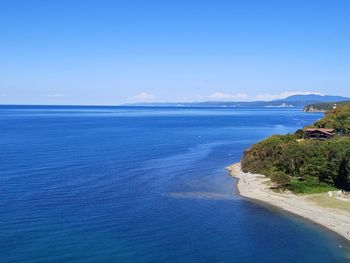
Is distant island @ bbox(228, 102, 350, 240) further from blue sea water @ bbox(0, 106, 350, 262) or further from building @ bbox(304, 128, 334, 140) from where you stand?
building @ bbox(304, 128, 334, 140)

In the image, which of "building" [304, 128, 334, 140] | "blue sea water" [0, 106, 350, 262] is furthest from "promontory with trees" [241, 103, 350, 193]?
"building" [304, 128, 334, 140]

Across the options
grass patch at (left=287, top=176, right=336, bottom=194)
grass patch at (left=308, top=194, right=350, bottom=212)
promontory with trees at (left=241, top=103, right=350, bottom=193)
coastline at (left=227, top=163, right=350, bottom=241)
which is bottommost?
coastline at (left=227, top=163, right=350, bottom=241)

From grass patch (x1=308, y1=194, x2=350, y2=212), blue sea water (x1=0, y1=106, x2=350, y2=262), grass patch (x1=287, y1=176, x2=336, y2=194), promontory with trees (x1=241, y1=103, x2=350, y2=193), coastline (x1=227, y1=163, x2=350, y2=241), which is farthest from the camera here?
promontory with trees (x1=241, y1=103, x2=350, y2=193)

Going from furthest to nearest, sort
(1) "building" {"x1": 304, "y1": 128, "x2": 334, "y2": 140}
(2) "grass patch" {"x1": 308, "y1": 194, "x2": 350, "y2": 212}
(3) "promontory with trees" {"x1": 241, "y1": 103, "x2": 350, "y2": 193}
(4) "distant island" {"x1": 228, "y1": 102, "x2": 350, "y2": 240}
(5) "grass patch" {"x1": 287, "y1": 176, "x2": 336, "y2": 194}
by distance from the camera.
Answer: (1) "building" {"x1": 304, "y1": 128, "x2": 334, "y2": 140} → (3) "promontory with trees" {"x1": 241, "y1": 103, "x2": 350, "y2": 193} → (5) "grass patch" {"x1": 287, "y1": 176, "x2": 336, "y2": 194} → (2) "grass patch" {"x1": 308, "y1": 194, "x2": 350, "y2": 212} → (4) "distant island" {"x1": 228, "y1": 102, "x2": 350, "y2": 240}

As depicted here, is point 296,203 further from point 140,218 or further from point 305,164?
point 140,218

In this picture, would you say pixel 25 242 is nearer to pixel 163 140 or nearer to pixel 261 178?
pixel 261 178

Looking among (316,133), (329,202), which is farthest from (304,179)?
(316,133)

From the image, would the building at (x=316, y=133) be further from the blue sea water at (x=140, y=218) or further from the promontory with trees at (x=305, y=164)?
the blue sea water at (x=140, y=218)

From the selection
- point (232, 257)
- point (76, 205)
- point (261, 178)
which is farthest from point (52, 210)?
point (261, 178)
